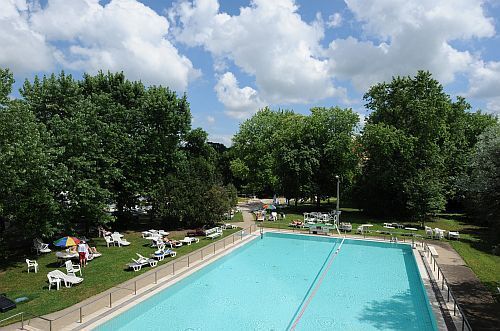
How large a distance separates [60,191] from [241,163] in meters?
29.9

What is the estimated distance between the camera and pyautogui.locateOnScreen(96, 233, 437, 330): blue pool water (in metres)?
12.4

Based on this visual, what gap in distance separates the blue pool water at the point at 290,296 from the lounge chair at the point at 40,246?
9.80 m

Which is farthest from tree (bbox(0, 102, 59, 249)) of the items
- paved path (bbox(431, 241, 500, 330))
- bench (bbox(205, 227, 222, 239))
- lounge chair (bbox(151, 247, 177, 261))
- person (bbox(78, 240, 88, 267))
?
paved path (bbox(431, 241, 500, 330))

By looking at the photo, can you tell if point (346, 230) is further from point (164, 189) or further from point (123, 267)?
point (123, 267)

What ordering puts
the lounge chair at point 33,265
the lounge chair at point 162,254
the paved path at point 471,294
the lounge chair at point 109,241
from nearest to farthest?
the paved path at point 471,294 → the lounge chair at point 33,265 → the lounge chair at point 162,254 → the lounge chair at point 109,241

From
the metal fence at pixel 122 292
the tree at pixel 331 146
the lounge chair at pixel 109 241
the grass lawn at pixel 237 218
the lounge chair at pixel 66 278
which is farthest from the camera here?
the tree at pixel 331 146

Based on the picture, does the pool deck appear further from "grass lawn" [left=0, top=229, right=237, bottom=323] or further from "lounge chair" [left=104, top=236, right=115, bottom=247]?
"lounge chair" [left=104, top=236, right=115, bottom=247]

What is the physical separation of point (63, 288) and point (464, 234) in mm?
28845

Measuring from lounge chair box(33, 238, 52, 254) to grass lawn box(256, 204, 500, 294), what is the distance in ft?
55.4

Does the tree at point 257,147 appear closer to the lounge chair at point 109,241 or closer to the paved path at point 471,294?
the lounge chair at point 109,241

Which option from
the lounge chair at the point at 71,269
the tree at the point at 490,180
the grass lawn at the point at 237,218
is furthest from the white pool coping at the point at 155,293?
the grass lawn at the point at 237,218

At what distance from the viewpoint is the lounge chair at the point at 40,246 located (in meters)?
19.8

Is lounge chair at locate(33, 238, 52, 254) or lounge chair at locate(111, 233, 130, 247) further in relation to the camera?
lounge chair at locate(111, 233, 130, 247)

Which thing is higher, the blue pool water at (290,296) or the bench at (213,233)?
the bench at (213,233)
